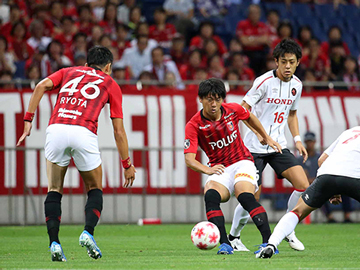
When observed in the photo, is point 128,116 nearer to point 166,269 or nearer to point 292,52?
point 292,52

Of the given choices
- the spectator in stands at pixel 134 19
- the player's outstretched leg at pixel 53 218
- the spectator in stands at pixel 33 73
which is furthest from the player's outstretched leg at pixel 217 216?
the spectator in stands at pixel 134 19

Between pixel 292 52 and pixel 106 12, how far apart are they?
32.1 ft

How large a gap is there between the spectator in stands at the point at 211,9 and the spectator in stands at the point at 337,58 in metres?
3.78

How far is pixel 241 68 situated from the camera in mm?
15867

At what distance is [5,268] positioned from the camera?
241 inches

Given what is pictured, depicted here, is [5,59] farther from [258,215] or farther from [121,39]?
[258,215]

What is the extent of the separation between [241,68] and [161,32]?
2.95 meters

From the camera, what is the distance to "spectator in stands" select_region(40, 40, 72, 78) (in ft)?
48.4

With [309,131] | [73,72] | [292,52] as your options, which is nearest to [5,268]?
[73,72]

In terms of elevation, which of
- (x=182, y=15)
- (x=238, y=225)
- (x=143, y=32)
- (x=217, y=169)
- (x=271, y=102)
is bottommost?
(x=238, y=225)

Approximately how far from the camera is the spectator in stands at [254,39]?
683 inches

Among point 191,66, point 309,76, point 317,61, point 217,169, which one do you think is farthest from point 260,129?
point 317,61

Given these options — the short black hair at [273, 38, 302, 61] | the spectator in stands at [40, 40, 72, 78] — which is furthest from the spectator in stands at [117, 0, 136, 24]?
the short black hair at [273, 38, 302, 61]

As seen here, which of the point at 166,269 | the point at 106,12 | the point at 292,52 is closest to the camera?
the point at 166,269
